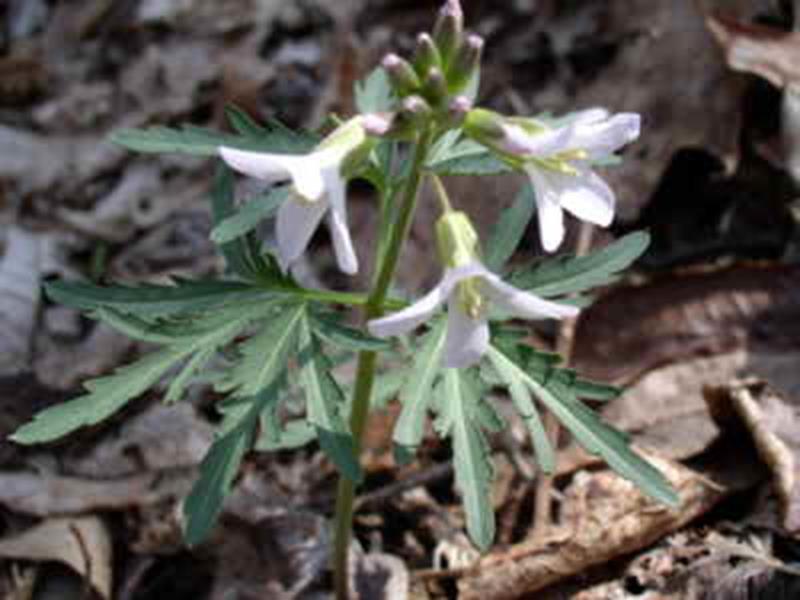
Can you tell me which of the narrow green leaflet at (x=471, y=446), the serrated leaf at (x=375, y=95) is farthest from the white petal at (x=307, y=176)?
the serrated leaf at (x=375, y=95)

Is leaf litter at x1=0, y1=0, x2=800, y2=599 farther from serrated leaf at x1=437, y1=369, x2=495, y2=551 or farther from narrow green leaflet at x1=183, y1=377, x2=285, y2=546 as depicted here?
narrow green leaflet at x1=183, y1=377, x2=285, y2=546

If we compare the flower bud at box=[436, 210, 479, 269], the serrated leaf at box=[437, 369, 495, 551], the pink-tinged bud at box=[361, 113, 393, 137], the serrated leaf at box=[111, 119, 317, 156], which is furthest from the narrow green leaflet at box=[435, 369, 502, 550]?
the serrated leaf at box=[111, 119, 317, 156]

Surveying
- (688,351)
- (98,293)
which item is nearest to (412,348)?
(98,293)

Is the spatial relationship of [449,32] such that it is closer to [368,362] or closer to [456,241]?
[456,241]

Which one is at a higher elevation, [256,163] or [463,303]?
[256,163]

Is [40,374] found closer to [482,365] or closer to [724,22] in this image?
[482,365]

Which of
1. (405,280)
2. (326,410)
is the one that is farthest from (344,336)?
(405,280)
